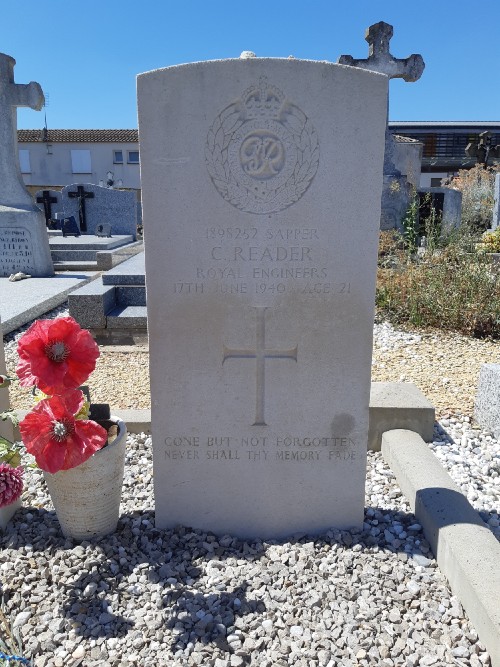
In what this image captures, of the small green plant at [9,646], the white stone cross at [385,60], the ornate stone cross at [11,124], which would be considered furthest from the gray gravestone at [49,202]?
the small green plant at [9,646]

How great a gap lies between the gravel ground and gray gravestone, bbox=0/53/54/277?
7163 millimetres

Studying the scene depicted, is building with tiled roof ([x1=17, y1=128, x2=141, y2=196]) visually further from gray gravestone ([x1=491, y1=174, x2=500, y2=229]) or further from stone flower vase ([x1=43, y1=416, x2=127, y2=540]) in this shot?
stone flower vase ([x1=43, y1=416, x2=127, y2=540])

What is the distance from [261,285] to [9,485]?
1223 millimetres

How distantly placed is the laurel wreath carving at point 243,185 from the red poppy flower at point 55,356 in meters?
0.81

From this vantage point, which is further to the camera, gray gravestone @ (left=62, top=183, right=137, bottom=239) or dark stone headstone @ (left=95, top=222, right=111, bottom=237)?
gray gravestone @ (left=62, top=183, right=137, bottom=239)

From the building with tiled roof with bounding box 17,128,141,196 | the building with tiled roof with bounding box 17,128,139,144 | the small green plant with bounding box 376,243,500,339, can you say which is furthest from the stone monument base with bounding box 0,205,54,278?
the building with tiled roof with bounding box 17,128,139,144

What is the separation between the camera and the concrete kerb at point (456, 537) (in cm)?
173

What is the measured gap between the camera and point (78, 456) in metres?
1.93

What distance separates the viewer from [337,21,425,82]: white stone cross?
9.42m

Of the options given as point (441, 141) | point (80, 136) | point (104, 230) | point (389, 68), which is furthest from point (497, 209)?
point (80, 136)

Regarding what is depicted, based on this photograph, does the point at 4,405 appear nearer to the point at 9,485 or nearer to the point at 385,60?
the point at 9,485

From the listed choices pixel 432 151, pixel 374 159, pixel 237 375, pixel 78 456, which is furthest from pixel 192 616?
pixel 432 151

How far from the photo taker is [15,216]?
881 cm

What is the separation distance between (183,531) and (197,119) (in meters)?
1.77
